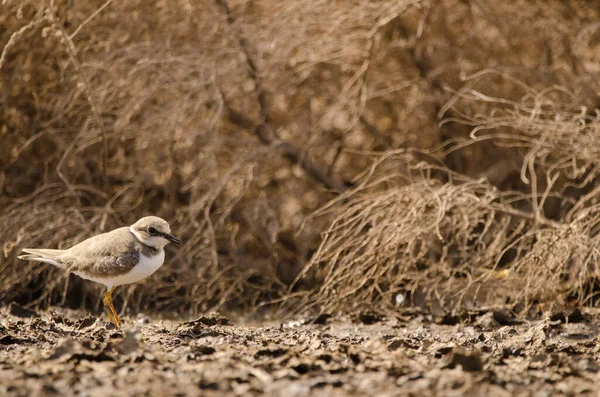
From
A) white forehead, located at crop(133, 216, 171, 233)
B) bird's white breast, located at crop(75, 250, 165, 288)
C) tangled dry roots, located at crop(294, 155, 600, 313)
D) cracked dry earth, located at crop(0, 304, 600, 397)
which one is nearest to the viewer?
cracked dry earth, located at crop(0, 304, 600, 397)

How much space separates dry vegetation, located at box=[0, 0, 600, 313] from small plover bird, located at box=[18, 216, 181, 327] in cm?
151

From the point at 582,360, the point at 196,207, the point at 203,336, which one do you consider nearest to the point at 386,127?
the point at 196,207

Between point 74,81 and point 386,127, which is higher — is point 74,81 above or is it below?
above

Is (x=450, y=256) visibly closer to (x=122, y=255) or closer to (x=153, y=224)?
(x=153, y=224)

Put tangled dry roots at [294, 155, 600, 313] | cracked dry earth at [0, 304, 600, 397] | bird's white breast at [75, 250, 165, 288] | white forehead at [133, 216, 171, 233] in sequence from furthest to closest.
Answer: tangled dry roots at [294, 155, 600, 313]
white forehead at [133, 216, 171, 233]
bird's white breast at [75, 250, 165, 288]
cracked dry earth at [0, 304, 600, 397]

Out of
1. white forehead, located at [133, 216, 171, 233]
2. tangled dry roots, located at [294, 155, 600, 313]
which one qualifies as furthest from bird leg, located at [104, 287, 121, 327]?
tangled dry roots, located at [294, 155, 600, 313]

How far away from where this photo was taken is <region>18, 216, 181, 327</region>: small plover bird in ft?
23.6

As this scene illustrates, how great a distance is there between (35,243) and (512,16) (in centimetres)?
542

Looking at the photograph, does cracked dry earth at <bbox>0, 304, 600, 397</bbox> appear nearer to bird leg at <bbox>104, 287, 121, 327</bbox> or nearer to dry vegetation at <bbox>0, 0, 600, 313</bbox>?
bird leg at <bbox>104, 287, 121, 327</bbox>

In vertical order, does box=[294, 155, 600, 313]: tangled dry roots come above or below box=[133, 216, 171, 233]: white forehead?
below

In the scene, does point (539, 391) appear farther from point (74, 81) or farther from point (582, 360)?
point (74, 81)

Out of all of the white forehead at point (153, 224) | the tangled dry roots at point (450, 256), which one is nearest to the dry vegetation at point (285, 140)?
the tangled dry roots at point (450, 256)

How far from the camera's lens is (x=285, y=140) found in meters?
10.1

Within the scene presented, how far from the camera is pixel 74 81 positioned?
9.47m
